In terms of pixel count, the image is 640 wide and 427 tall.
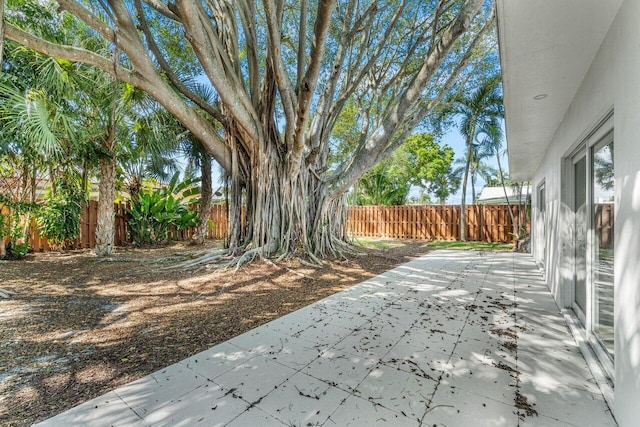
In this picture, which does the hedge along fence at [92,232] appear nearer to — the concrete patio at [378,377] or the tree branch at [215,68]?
the tree branch at [215,68]

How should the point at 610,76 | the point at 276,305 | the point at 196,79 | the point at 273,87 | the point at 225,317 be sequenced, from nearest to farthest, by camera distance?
the point at 610,76
the point at 225,317
the point at 276,305
the point at 273,87
the point at 196,79

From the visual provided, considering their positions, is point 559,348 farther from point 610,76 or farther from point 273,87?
point 273,87

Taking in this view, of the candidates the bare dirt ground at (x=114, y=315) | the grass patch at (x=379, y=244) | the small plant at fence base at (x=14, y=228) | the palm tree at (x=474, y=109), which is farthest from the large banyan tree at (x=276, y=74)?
the small plant at fence base at (x=14, y=228)

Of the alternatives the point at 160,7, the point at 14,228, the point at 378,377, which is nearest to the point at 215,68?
the point at 160,7

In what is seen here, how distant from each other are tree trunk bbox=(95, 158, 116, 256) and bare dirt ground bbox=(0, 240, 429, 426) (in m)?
0.73

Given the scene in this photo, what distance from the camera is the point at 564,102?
10.1ft

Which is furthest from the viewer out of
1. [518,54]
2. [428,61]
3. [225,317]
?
[428,61]

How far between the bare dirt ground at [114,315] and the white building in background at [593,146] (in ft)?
8.57

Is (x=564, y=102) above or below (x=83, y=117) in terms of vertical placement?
below

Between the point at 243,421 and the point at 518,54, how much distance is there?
3114 mm

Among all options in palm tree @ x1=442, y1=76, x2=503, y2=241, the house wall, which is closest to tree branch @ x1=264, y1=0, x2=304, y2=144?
the house wall

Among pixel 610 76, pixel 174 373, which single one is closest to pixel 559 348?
pixel 610 76

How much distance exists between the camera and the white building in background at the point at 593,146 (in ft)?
4.89

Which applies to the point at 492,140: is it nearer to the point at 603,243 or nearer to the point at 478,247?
the point at 478,247
